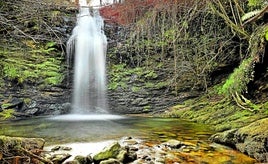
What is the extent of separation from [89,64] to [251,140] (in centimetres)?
1082

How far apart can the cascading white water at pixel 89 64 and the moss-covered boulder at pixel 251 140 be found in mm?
8098

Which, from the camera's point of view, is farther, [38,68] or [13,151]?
[38,68]

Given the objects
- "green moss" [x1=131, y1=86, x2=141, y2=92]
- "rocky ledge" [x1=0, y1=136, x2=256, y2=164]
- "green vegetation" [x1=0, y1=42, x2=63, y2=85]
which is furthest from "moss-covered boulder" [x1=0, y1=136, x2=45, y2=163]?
Result: "green moss" [x1=131, y1=86, x2=141, y2=92]

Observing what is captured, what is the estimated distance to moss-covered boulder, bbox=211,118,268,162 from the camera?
13.6 feet

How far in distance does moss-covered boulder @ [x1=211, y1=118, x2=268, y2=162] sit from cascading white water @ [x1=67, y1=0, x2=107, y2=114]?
26.6 ft

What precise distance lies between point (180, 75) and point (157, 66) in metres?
1.35

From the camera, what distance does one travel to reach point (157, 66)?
1336cm

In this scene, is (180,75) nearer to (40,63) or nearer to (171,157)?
(40,63)

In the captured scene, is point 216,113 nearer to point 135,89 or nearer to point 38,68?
point 135,89

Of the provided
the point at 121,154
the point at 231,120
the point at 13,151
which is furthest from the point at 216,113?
the point at 13,151

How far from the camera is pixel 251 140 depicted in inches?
178

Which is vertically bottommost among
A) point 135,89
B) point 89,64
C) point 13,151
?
point 135,89

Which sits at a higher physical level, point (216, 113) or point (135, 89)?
point (135, 89)

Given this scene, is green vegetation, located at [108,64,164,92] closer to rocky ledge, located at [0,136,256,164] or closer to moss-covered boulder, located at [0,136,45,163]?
rocky ledge, located at [0,136,256,164]
